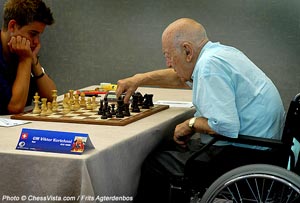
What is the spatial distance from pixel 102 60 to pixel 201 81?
132 inches

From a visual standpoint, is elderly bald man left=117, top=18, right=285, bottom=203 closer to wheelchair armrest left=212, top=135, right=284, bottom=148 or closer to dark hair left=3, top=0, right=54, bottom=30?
wheelchair armrest left=212, top=135, right=284, bottom=148

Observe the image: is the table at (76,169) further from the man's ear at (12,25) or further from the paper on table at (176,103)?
the paper on table at (176,103)

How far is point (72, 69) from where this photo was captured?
5.66m

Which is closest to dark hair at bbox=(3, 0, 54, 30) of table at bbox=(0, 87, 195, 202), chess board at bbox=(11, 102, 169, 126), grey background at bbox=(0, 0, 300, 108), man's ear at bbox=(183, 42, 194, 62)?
chess board at bbox=(11, 102, 169, 126)

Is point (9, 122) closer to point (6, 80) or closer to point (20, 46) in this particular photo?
point (6, 80)

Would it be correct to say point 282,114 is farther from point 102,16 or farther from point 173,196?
point 102,16

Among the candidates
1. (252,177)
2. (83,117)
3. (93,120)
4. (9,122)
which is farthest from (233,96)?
(9,122)

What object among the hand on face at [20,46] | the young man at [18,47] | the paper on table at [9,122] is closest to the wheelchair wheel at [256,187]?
the paper on table at [9,122]

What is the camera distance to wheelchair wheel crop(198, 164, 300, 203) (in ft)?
6.29

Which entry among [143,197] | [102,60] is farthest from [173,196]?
[102,60]

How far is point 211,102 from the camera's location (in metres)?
2.26

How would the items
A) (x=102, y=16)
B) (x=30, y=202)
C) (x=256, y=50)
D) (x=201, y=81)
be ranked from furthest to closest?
(x=102, y=16) < (x=256, y=50) < (x=201, y=81) < (x=30, y=202)

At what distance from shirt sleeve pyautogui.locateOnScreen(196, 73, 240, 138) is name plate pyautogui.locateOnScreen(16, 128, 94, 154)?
580mm

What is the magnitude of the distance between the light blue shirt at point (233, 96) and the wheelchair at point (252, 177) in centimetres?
8
